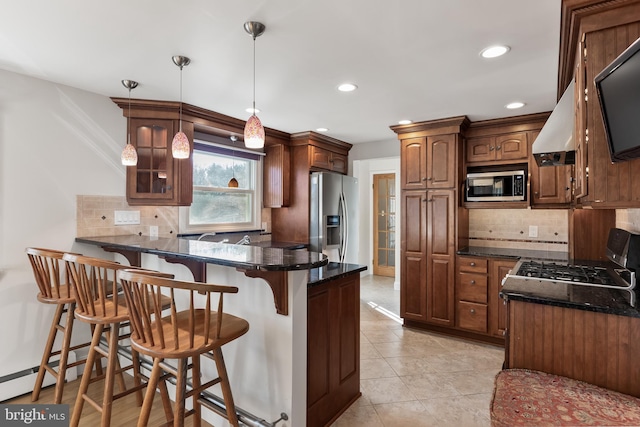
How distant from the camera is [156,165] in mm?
3141

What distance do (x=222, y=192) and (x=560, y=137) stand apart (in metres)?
3.36

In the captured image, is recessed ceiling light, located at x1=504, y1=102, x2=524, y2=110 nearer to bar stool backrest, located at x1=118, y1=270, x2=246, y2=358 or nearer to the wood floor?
bar stool backrest, located at x1=118, y1=270, x2=246, y2=358

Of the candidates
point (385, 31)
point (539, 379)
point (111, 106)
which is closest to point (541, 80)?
point (385, 31)

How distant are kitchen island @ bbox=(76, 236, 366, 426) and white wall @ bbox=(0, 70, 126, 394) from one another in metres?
1.13

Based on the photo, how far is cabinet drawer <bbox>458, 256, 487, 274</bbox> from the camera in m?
3.39

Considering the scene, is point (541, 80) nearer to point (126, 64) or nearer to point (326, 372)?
point (326, 372)

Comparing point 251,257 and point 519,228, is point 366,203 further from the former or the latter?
point 251,257

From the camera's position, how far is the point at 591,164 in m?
1.65

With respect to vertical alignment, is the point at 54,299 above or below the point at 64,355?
above

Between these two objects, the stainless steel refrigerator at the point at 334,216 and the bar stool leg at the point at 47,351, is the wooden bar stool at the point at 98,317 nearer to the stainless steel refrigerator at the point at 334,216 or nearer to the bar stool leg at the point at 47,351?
the bar stool leg at the point at 47,351

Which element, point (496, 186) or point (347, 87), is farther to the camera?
point (496, 186)

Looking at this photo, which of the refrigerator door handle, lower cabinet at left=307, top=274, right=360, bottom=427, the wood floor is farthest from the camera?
A: the refrigerator door handle

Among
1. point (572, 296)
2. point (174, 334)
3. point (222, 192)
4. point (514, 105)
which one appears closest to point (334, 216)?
point (222, 192)

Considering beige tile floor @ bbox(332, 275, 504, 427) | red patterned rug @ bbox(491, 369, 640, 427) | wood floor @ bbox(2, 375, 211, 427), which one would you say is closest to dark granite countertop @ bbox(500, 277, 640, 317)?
A: red patterned rug @ bbox(491, 369, 640, 427)
